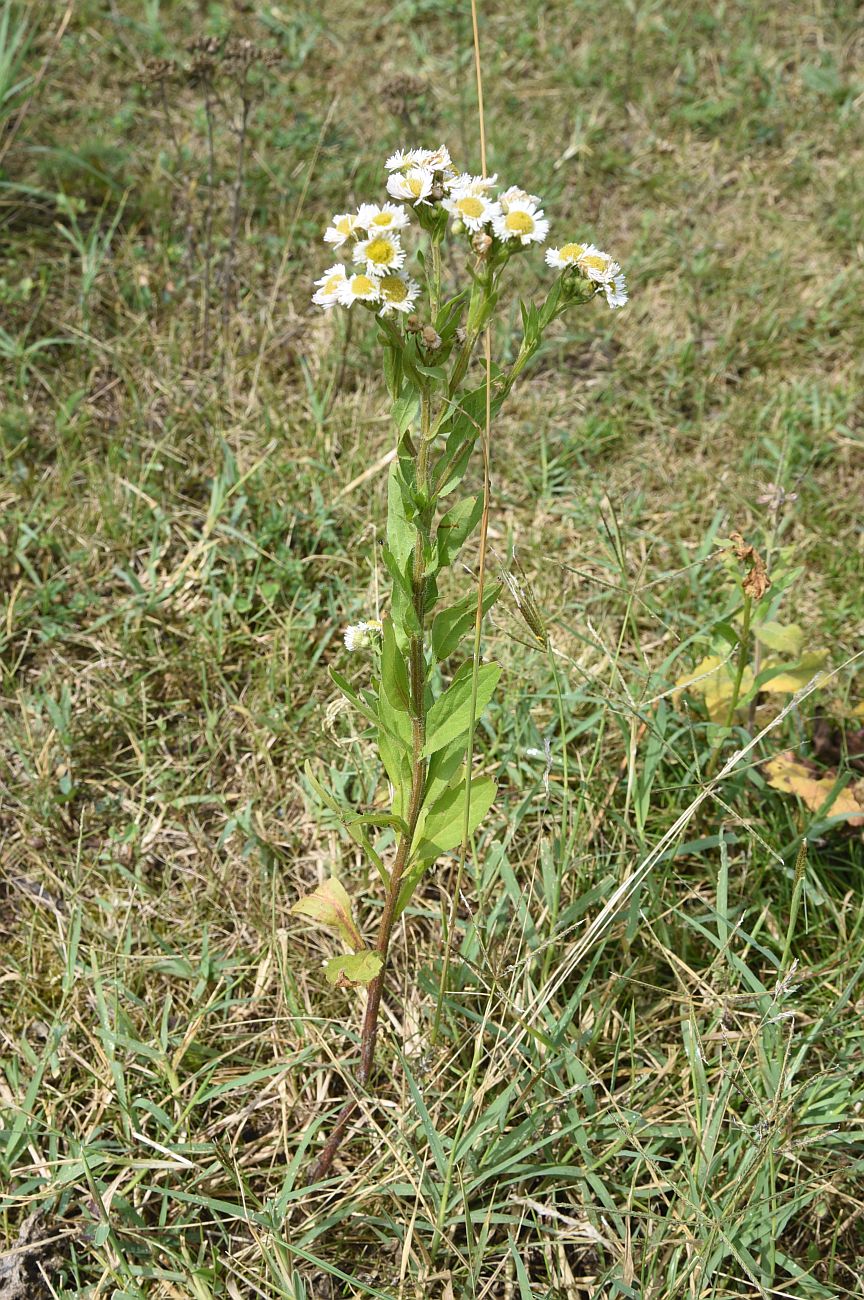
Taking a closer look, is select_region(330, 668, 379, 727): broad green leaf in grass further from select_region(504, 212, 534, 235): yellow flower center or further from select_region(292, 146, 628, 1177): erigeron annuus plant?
select_region(504, 212, 534, 235): yellow flower center

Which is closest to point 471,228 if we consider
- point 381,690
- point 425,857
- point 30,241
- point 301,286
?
point 381,690

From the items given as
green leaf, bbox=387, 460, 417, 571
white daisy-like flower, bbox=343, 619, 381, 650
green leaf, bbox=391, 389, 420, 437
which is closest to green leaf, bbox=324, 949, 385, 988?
white daisy-like flower, bbox=343, 619, 381, 650

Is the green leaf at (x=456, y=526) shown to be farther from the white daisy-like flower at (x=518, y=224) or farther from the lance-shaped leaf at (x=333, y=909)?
the lance-shaped leaf at (x=333, y=909)

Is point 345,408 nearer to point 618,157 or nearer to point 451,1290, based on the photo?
point 618,157

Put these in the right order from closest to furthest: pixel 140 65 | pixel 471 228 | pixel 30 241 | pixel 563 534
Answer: pixel 471 228, pixel 563 534, pixel 30 241, pixel 140 65

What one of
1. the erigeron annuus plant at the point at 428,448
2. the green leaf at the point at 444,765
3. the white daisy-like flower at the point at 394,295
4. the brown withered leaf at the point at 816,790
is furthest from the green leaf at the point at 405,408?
the brown withered leaf at the point at 816,790

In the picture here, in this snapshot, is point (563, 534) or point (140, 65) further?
point (140, 65)

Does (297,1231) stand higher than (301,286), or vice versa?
(301,286)

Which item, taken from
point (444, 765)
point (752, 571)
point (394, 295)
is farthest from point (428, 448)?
point (752, 571)

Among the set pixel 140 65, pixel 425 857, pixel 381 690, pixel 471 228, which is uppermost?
pixel 140 65
